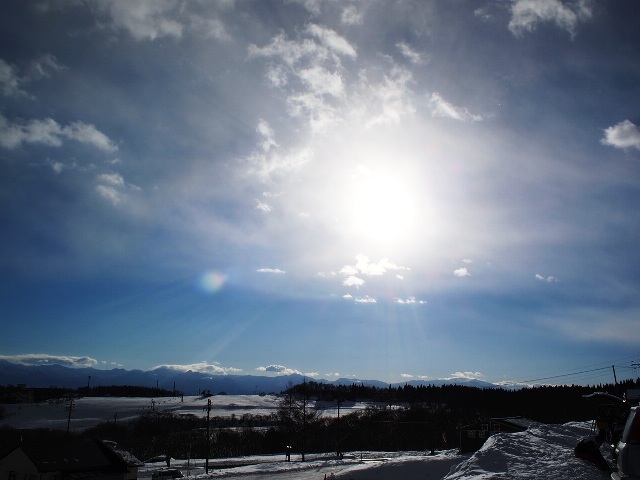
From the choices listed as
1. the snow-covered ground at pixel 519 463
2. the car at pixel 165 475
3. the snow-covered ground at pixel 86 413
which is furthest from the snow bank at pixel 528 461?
the snow-covered ground at pixel 86 413

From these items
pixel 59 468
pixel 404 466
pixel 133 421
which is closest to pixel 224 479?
pixel 59 468

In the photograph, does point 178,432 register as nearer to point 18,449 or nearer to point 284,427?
point 284,427

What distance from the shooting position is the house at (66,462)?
4331cm

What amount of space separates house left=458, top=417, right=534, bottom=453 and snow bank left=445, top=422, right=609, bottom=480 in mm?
33157

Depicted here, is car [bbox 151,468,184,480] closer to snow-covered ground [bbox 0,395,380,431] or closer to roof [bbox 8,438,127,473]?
roof [bbox 8,438,127,473]

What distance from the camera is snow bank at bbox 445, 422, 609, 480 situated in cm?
1406

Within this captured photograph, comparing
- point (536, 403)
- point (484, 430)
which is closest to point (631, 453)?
point (484, 430)

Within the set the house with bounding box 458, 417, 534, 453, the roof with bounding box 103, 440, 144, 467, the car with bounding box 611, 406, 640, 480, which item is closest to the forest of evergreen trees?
the house with bounding box 458, 417, 534, 453

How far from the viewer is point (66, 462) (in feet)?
148

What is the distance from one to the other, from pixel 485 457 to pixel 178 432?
109m

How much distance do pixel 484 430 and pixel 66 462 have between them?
4452 centimetres

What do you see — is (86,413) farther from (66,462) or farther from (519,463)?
(519,463)

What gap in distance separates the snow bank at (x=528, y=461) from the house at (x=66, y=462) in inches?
1675

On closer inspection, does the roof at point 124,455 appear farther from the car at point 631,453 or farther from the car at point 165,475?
the car at point 631,453
